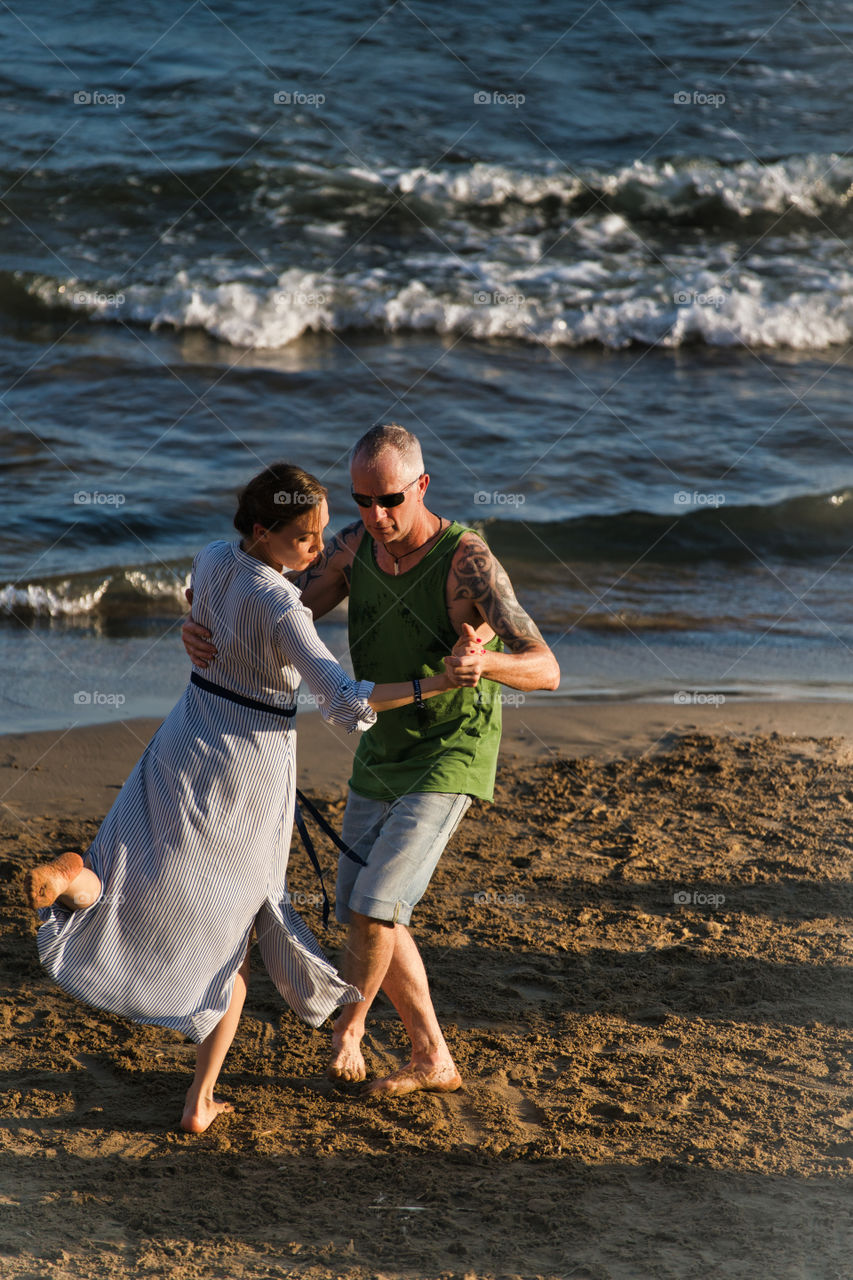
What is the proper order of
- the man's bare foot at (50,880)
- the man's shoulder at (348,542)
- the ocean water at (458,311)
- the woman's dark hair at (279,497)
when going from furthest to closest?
1. the ocean water at (458,311)
2. the man's shoulder at (348,542)
3. the woman's dark hair at (279,497)
4. the man's bare foot at (50,880)

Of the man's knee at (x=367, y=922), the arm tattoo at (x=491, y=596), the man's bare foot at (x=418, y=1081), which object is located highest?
the arm tattoo at (x=491, y=596)

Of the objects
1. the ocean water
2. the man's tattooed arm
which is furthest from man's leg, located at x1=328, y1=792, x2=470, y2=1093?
the ocean water

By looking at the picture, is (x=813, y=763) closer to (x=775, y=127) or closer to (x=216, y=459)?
(x=216, y=459)

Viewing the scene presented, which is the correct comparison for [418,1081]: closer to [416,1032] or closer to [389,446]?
[416,1032]

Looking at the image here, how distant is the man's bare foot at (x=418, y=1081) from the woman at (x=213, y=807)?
0.67 metres

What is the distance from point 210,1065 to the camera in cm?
357

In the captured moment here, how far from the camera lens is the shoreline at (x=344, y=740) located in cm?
601

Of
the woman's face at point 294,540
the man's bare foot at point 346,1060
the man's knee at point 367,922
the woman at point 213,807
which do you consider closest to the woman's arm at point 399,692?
the woman at point 213,807

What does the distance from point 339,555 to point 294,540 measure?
0.78 m

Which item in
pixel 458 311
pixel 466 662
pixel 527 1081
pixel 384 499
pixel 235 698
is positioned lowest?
→ pixel 527 1081

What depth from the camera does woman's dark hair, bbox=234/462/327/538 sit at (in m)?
3.37

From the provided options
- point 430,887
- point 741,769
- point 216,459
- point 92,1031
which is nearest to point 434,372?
point 216,459

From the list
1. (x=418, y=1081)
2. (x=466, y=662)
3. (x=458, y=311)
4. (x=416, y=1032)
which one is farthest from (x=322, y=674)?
(x=458, y=311)

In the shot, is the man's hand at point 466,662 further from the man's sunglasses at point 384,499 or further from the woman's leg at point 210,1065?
the woman's leg at point 210,1065
